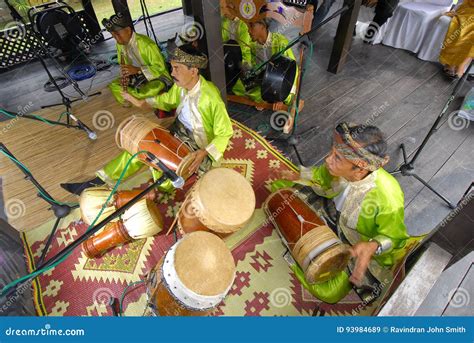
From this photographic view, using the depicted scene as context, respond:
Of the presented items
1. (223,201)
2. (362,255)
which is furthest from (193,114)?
(362,255)

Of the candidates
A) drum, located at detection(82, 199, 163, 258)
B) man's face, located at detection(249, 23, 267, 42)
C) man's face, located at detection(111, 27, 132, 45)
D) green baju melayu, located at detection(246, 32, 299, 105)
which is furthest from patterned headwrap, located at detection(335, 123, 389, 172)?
man's face, located at detection(111, 27, 132, 45)

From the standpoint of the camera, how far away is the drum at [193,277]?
4.75 feet

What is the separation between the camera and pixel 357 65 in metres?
4.39

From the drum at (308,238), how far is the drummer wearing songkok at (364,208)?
12cm

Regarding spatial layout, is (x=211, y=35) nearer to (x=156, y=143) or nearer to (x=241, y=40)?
(x=156, y=143)

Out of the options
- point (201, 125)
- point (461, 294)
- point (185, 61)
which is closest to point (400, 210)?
point (461, 294)

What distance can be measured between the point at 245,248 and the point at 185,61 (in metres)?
1.58

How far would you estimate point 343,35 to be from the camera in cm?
384

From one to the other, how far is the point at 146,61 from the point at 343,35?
106 inches

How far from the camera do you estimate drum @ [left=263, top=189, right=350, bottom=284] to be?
1715 mm

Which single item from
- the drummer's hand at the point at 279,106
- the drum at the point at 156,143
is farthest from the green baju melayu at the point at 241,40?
the drum at the point at 156,143

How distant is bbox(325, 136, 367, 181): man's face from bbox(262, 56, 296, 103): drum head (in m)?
1.58

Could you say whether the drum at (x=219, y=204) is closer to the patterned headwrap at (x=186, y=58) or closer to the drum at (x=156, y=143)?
the drum at (x=156, y=143)

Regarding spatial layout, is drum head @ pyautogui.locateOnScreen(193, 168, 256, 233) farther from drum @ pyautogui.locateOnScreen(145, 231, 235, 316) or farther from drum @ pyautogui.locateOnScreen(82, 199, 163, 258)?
drum @ pyautogui.locateOnScreen(82, 199, 163, 258)
